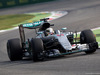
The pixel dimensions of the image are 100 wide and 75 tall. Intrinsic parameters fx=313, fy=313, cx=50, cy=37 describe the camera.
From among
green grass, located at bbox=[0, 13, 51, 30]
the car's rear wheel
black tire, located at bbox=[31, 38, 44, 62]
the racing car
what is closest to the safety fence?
green grass, located at bbox=[0, 13, 51, 30]

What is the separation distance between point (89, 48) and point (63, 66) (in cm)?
219

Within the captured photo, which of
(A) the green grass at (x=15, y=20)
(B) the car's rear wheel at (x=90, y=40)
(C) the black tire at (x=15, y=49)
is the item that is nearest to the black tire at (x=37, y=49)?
(C) the black tire at (x=15, y=49)

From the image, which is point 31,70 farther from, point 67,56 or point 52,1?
point 52,1

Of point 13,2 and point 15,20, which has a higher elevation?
point 13,2

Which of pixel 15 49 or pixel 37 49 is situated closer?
pixel 37 49

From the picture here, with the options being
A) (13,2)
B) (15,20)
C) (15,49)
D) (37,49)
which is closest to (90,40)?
(37,49)

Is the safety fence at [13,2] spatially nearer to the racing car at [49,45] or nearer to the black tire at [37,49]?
the racing car at [49,45]

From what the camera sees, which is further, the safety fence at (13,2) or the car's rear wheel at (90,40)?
the safety fence at (13,2)

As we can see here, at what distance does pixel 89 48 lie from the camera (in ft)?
36.0

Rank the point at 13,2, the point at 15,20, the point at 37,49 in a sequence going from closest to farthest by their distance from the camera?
the point at 37,49 → the point at 15,20 → the point at 13,2

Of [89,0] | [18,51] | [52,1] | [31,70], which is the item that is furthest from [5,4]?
[31,70]

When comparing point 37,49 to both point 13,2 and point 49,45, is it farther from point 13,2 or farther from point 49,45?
point 13,2

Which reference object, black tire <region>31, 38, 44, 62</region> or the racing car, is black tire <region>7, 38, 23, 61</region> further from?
black tire <region>31, 38, 44, 62</region>

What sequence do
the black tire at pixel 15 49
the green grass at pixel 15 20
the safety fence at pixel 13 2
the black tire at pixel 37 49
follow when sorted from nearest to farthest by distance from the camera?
the black tire at pixel 37 49, the black tire at pixel 15 49, the green grass at pixel 15 20, the safety fence at pixel 13 2
